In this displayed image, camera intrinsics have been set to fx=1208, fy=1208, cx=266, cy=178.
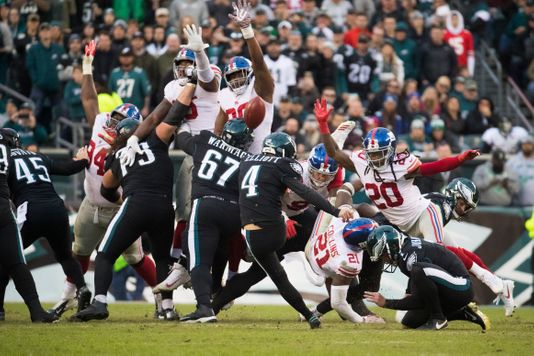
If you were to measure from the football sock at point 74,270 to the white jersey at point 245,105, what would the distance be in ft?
7.02

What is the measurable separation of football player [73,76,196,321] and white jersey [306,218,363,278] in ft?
4.80

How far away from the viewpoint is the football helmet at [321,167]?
12.4m

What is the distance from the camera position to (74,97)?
1845cm

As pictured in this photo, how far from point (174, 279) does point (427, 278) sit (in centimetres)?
266

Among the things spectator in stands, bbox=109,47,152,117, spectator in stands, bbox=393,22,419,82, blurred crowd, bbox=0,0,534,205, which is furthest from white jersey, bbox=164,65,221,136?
spectator in stands, bbox=393,22,419,82

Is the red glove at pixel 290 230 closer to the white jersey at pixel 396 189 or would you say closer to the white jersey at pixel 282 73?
the white jersey at pixel 396 189

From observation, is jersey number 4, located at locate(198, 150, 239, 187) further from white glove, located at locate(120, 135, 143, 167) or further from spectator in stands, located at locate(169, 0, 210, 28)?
spectator in stands, located at locate(169, 0, 210, 28)

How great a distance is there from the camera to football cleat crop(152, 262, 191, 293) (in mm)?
11969

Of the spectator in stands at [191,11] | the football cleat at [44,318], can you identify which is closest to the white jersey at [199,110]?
the football cleat at [44,318]

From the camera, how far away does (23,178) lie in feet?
40.3

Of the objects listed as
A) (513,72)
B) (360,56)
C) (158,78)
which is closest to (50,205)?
(158,78)

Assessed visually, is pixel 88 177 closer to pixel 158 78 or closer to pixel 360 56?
pixel 158 78

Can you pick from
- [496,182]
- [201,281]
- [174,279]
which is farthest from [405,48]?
[201,281]

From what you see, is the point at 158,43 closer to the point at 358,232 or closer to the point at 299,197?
the point at 299,197
